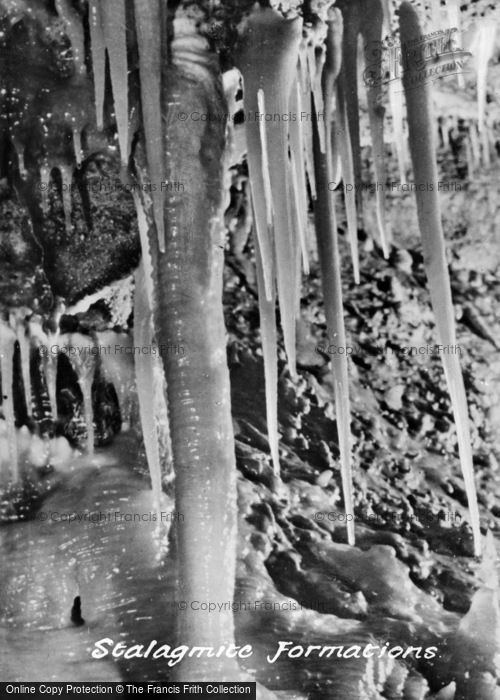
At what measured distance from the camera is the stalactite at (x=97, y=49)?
1436mm

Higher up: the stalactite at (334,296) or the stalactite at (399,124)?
the stalactite at (399,124)

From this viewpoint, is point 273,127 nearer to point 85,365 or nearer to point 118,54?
point 118,54

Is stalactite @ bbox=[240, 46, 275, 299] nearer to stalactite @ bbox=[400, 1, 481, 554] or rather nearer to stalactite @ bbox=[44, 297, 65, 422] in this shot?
stalactite @ bbox=[400, 1, 481, 554]

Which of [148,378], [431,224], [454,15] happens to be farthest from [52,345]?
[454,15]

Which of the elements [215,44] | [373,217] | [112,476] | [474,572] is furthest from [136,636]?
[215,44]

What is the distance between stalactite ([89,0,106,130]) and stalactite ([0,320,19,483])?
0.52m

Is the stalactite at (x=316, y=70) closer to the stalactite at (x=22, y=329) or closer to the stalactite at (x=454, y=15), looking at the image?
the stalactite at (x=454, y=15)

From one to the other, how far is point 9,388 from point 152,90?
0.68 m

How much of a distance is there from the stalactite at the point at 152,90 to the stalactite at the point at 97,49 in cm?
7

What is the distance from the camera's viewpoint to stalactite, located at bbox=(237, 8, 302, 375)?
1.44m

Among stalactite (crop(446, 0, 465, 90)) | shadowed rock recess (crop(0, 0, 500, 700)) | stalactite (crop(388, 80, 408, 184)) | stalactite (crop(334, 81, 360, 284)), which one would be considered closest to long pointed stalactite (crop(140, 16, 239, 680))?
shadowed rock recess (crop(0, 0, 500, 700))

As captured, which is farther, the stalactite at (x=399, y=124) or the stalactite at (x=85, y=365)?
the stalactite at (x=85, y=365)

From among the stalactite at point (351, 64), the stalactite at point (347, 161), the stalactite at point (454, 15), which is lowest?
the stalactite at point (347, 161)

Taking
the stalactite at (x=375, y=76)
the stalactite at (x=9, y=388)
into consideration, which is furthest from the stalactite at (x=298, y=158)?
the stalactite at (x=9, y=388)
